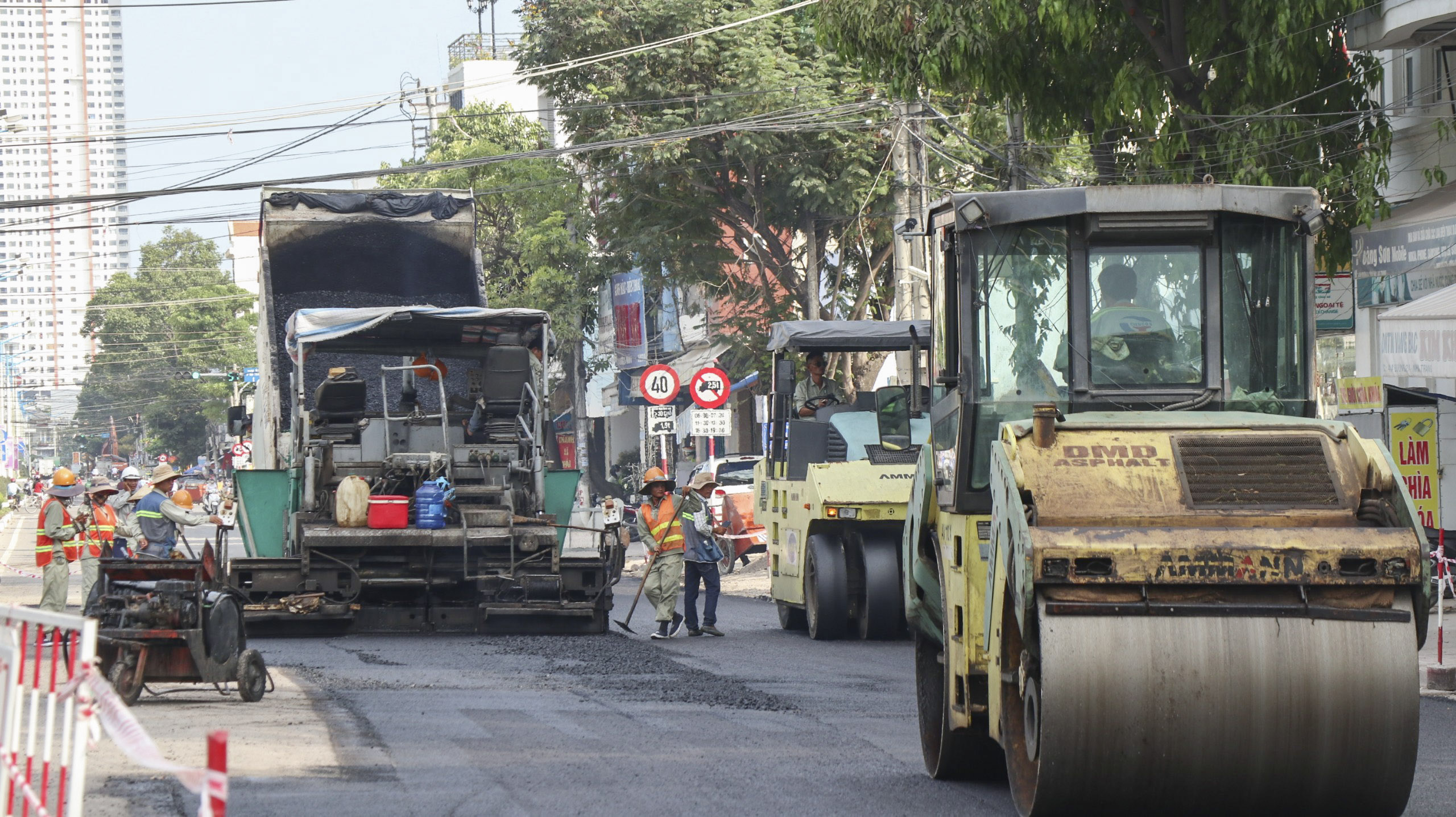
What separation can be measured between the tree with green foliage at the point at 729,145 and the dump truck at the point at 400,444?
9.10m

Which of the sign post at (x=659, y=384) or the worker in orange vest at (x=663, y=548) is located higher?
the sign post at (x=659, y=384)

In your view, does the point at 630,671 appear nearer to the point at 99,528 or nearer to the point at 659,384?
the point at 99,528

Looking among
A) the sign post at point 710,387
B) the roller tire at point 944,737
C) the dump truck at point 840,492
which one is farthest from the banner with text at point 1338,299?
the roller tire at point 944,737

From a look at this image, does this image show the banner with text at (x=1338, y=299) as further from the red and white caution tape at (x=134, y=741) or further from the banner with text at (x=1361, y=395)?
the red and white caution tape at (x=134, y=741)

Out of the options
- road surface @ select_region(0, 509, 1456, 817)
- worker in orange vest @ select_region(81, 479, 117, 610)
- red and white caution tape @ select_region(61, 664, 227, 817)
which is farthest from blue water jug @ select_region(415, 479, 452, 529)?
red and white caution tape @ select_region(61, 664, 227, 817)

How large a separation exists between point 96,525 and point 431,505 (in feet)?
12.9

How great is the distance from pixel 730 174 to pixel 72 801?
25205 millimetres

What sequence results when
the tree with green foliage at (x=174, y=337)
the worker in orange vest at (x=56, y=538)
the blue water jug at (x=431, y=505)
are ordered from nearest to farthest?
the blue water jug at (x=431, y=505), the worker in orange vest at (x=56, y=538), the tree with green foliage at (x=174, y=337)

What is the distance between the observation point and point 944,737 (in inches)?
296

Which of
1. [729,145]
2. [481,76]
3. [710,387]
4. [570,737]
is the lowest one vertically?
[570,737]

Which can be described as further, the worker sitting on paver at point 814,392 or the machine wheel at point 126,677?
the worker sitting on paver at point 814,392

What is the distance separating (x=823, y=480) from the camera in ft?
48.3

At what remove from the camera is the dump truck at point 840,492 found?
47.9ft

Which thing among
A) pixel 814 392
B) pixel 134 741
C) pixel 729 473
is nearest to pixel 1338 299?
pixel 814 392
